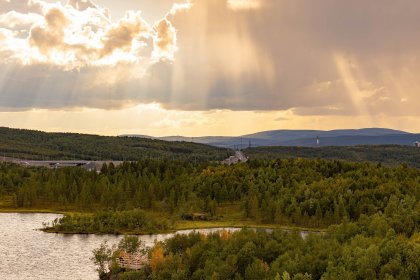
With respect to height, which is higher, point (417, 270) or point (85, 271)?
point (417, 270)

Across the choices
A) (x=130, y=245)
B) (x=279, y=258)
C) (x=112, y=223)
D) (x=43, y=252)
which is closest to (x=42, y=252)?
(x=43, y=252)

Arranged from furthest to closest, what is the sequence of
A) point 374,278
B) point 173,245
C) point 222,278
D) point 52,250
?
point 52,250
point 173,245
point 222,278
point 374,278

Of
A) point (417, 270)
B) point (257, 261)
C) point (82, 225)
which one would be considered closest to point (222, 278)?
point (257, 261)

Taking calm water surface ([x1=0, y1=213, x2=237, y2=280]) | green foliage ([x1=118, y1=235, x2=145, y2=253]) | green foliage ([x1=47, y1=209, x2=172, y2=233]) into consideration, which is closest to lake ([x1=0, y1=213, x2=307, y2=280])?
calm water surface ([x1=0, y1=213, x2=237, y2=280])

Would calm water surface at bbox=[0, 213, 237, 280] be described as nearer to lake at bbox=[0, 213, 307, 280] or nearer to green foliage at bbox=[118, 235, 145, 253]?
lake at bbox=[0, 213, 307, 280]

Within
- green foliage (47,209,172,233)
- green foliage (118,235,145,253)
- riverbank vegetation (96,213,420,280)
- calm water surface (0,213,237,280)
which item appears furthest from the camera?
green foliage (47,209,172,233)

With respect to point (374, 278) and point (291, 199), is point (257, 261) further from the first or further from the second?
point (291, 199)

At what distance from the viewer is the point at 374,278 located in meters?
81.2

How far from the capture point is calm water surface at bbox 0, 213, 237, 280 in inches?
4461

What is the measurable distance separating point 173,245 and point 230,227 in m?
77.7

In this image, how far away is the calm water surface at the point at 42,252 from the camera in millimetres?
113312

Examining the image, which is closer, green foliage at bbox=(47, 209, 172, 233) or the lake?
the lake

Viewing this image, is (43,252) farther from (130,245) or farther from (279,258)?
(279,258)

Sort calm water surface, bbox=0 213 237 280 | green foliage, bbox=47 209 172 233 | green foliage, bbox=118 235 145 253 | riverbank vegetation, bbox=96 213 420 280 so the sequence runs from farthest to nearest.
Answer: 1. green foliage, bbox=47 209 172 233
2. calm water surface, bbox=0 213 237 280
3. green foliage, bbox=118 235 145 253
4. riverbank vegetation, bbox=96 213 420 280
